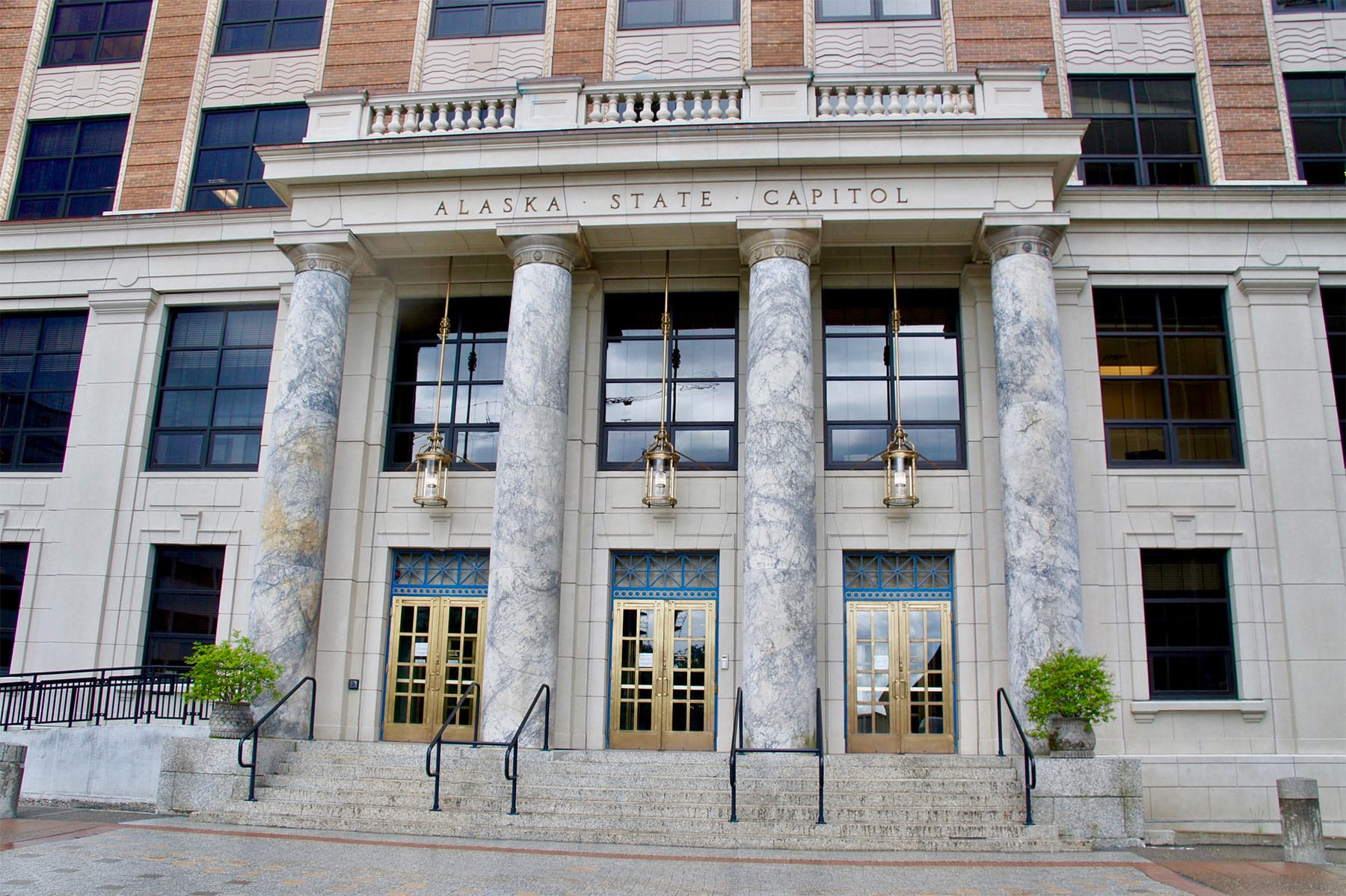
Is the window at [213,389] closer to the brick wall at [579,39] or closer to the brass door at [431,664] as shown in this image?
the brass door at [431,664]

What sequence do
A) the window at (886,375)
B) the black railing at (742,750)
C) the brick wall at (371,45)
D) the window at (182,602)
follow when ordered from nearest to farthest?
the black railing at (742,750)
the window at (886,375)
the window at (182,602)
the brick wall at (371,45)

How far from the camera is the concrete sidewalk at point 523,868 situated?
8.47 m

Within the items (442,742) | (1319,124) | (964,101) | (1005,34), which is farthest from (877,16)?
(442,742)

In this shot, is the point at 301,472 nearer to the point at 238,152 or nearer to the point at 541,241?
the point at 541,241

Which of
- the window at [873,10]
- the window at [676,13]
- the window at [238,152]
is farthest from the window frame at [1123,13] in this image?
the window at [238,152]

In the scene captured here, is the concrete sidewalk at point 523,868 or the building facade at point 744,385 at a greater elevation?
the building facade at point 744,385

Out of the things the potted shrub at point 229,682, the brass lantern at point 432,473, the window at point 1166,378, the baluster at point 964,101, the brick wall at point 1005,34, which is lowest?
the potted shrub at point 229,682

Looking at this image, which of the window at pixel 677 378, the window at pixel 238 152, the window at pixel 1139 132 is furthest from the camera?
the window at pixel 238 152

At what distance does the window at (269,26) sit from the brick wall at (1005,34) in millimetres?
12606

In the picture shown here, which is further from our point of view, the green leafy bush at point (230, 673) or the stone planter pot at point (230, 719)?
the green leafy bush at point (230, 673)

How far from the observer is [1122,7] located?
18.1 m

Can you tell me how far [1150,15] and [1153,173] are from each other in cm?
328

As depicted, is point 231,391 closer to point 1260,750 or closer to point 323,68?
point 323,68

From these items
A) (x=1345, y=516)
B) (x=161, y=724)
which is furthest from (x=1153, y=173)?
(x=161, y=724)
